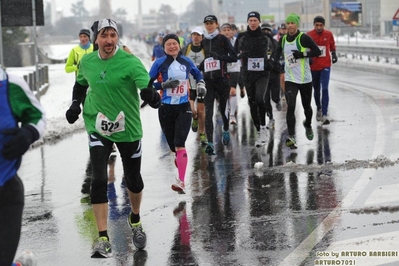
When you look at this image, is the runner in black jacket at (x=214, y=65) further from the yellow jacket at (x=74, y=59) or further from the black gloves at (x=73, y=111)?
the black gloves at (x=73, y=111)

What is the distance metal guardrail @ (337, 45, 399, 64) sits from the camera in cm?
3628

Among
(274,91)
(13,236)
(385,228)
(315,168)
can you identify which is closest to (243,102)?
(274,91)

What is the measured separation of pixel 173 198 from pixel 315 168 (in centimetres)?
218

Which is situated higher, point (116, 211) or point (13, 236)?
point (13, 236)

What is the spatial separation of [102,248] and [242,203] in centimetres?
240

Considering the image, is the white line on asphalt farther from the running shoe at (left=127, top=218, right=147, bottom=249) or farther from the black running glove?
the black running glove

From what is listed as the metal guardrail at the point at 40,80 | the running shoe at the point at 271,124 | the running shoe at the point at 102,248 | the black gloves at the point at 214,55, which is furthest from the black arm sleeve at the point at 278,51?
the metal guardrail at the point at 40,80

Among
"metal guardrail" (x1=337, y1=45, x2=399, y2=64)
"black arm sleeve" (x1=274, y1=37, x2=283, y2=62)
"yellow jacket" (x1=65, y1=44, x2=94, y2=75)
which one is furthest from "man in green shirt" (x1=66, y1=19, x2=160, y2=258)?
"metal guardrail" (x1=337, y1=45, x2=399, y2=64)

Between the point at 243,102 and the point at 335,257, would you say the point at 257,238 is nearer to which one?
the point at 335,257

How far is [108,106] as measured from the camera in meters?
7.24

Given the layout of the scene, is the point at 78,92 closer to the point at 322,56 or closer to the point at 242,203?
the point at 242,203

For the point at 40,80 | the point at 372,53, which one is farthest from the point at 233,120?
the point at 372,53

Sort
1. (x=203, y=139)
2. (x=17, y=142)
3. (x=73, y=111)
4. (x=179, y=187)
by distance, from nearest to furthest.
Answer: (x=17, y=142)
(x=73, y=111)
(x=179, y=187)
(x=203, y=139)

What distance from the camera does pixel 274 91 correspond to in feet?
56.5
